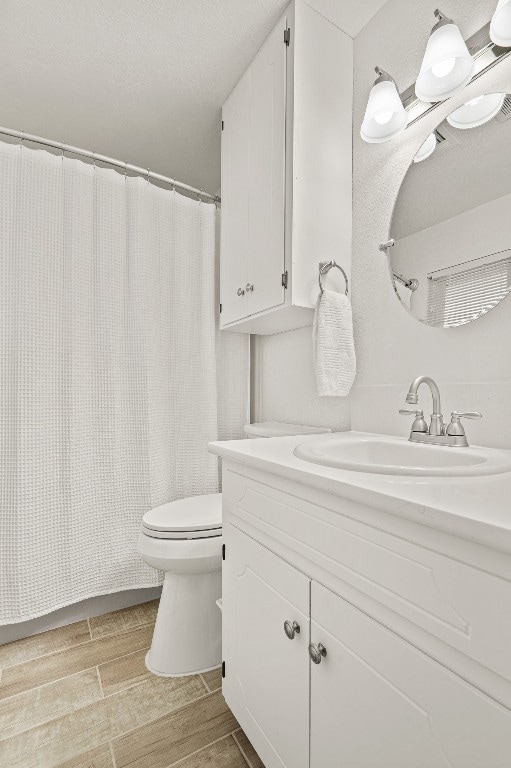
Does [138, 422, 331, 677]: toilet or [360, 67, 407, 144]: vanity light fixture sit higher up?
[360, 67, 407, 144]: vanity light fixture

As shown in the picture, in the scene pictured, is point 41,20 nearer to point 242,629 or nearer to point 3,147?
point 3,147

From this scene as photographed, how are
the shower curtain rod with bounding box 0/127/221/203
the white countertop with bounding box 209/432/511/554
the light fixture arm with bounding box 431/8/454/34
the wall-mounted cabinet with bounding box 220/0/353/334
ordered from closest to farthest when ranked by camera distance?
1. the white countertop with bounding box 209/432/511/554
2. the light fixture arm with bounding box 431/8/454/34
3. the wall-mounted cabinet with bounding box 220/0/353/334
4. the shower curtain rod with bounding box 0/127/221/203

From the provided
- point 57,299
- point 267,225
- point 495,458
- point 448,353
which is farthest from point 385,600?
point 57,299

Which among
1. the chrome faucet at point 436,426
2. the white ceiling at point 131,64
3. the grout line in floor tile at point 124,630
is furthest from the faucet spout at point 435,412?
the grout line in floor tile at point 124,630

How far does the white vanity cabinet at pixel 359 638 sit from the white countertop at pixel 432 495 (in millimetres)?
37

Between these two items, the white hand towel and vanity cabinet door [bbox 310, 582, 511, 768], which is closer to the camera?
vanity cabinet door [bbox 310, 582, 511, 768]

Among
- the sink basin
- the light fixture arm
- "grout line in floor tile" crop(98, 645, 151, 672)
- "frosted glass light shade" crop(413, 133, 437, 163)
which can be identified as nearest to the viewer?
the sink basin

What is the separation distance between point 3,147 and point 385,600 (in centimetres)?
193

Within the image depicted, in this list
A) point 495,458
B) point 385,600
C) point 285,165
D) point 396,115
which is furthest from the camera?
point 285,165

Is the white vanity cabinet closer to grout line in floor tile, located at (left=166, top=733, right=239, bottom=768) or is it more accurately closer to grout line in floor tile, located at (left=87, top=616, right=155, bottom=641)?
grout line in floor tile, located at (left=166, top=733, right=239, bottom=768)


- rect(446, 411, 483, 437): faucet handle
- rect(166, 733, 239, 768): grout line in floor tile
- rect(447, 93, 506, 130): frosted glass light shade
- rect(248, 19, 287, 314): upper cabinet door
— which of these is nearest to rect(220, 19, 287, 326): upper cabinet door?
rect(248, 19, 287, 314): upper cabinet door

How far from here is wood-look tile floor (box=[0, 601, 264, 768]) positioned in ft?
3.44

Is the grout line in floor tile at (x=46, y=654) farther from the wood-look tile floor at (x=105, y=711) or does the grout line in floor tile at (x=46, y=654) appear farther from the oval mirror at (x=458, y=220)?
the oval mirror at (x=458, y=220)

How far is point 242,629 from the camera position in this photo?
3.36ft
